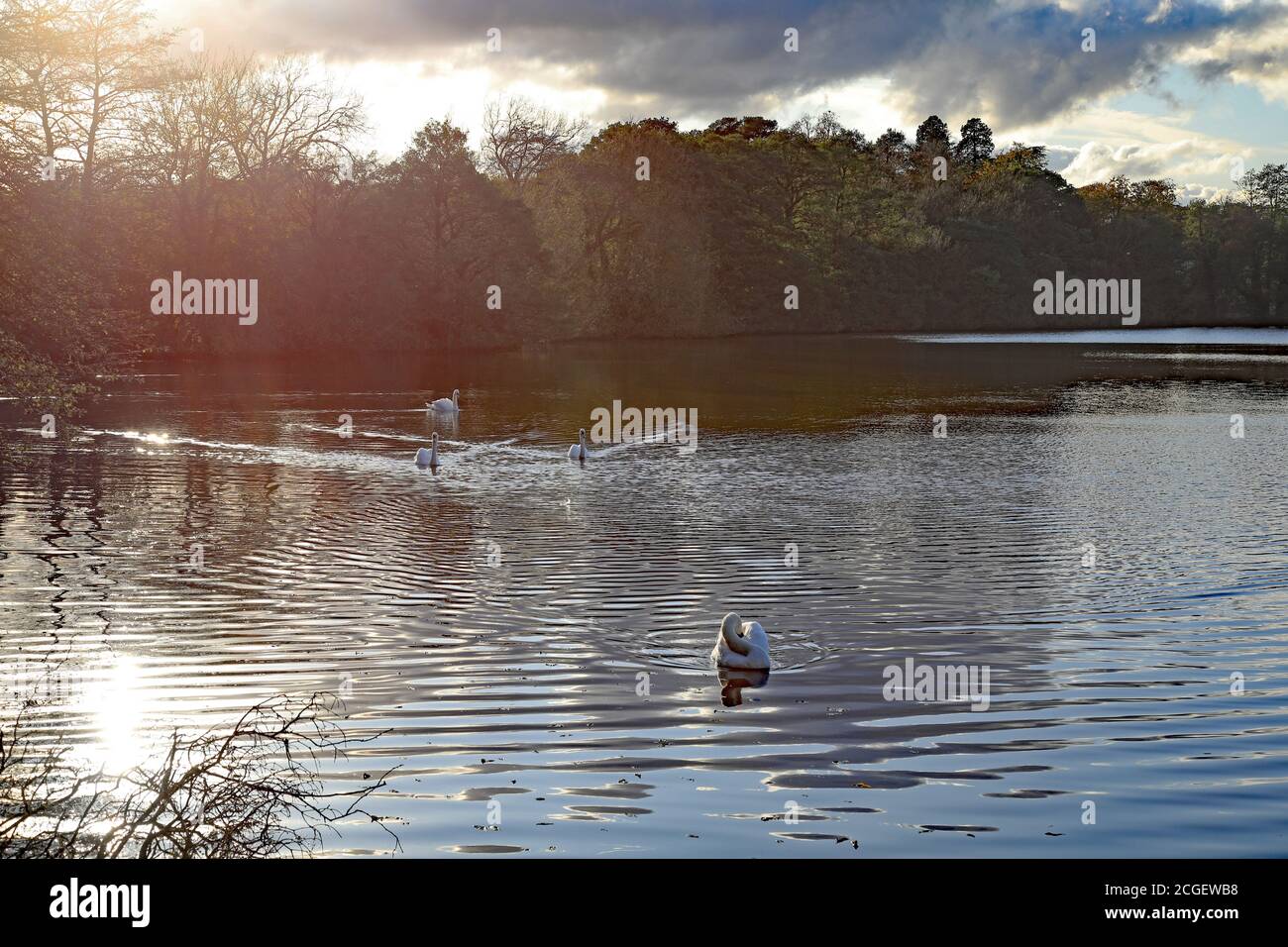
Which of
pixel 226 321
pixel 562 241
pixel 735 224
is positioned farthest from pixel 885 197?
pixel 226 321

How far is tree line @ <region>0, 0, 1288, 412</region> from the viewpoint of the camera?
22.2 m

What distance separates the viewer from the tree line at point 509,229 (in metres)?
22.2

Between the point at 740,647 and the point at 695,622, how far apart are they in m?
2.55

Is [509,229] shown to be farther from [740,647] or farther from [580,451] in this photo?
[740,647]

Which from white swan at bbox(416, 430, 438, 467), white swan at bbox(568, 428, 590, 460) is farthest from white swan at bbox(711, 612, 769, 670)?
white swan at bbox(568, 428, 590, 460)

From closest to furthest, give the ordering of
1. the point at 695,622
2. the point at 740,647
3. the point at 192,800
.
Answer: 1. the point at 192,800
2. the point at 740,647
3. the point at 695,622

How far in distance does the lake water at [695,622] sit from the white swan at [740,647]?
32 centimetres

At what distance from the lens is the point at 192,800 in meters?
8.95

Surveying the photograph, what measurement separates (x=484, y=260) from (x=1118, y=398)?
41606mm

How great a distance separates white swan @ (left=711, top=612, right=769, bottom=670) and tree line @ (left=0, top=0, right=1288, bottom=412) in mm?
12877

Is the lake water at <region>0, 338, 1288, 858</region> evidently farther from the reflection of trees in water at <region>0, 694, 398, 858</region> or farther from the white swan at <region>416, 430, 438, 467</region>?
the white swan at <region>416, 430, 438, 467</region>

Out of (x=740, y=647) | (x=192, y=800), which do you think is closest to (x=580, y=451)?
(x=740, y=647)

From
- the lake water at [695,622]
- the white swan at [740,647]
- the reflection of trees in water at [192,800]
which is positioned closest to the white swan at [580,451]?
the lake water at [695,622]
